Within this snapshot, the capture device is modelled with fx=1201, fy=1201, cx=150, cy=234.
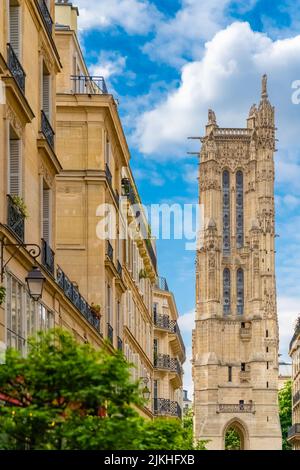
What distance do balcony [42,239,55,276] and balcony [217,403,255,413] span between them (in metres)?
125

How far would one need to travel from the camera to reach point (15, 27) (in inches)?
985

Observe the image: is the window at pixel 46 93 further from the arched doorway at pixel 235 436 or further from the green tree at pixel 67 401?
the arched doorway at pixel 235 436

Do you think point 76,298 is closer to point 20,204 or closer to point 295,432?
point 20,204

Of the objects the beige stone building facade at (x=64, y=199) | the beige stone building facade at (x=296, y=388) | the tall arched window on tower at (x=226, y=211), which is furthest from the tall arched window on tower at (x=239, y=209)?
the beige stone building facade at (x=64, y=199)

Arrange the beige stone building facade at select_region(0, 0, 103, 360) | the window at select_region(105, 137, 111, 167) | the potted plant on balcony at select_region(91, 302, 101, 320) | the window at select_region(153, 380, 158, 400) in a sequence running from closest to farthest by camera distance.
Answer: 1. the beige stone building facade at select_region(0, 0, 103, 360)
2. the potted plant on balcony at select_region(91, 302, 101, 320)
3. the window at select_region(105, 137, 111, 167)
4. the window at select_region(153, 380, 158, 400)

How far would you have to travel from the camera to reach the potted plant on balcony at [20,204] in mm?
23594

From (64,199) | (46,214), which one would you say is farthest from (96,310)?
(46,214)

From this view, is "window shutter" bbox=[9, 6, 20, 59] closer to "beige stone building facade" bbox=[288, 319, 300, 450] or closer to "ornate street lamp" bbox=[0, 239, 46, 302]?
"ornate street lamp" bbox=[0, 239, 46, 302]

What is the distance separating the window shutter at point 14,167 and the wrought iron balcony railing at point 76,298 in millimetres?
6160

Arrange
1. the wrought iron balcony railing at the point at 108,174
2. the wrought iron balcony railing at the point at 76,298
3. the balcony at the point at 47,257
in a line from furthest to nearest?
the wrought iron balcony railing at the point at 108,174, the wrought iron balcony railing at the point at 76,298, the balcony at the point at 47,257

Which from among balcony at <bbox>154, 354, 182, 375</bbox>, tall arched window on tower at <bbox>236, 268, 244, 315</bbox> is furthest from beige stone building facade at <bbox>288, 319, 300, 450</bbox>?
tall arched window on tower at <bbox>236, 268, 244, 315</bbox>

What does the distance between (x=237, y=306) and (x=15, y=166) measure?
13219 cm

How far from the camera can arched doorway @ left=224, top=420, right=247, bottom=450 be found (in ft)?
501
